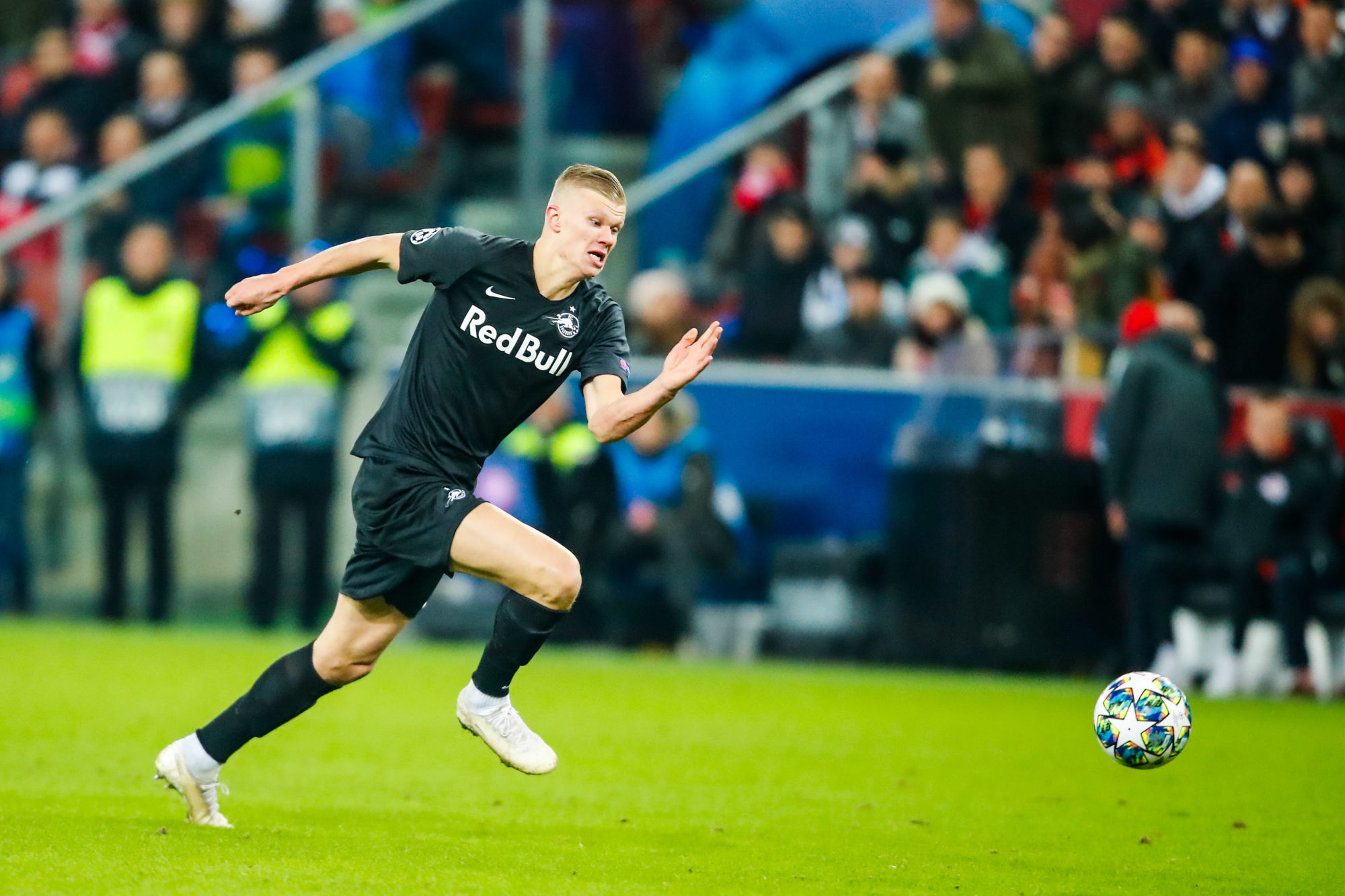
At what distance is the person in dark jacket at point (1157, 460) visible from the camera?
11812 mm

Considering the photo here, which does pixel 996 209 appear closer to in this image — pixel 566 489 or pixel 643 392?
pixel 566 489

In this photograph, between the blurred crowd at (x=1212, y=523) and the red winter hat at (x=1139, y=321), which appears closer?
the blurred crowd at (x=1212, y=523)

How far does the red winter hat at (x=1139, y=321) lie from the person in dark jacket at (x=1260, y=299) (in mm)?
622

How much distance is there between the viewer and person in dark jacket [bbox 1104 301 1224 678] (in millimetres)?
11812

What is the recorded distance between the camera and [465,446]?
247 inches

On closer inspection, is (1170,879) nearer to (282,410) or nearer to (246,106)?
(282,410)

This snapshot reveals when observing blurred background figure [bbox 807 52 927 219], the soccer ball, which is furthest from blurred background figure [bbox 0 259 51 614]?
the soccer ball

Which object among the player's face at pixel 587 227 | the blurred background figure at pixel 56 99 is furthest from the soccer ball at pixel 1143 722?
the blurred background figure at pixel 56 99

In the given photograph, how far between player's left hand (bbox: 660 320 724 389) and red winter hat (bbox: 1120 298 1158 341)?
7288 millimetres

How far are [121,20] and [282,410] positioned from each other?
18.5 feet

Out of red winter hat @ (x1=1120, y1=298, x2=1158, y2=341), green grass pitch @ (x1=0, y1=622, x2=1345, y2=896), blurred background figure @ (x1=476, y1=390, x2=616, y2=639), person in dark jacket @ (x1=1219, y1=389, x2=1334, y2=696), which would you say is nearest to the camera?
green grass pitch @ (x1=0, y1=622, x2=1345, y2=896)

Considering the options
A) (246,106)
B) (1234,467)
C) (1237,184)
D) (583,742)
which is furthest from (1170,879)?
(246,106)

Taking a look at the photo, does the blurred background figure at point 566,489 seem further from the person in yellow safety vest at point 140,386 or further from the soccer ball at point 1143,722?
the soccer ball at point 1143,722

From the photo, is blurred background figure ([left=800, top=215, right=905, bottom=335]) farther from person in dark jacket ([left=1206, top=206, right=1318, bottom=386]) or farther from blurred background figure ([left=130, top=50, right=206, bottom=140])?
blurred background figure ([left=130, top=50, right=206, bottom=140])
